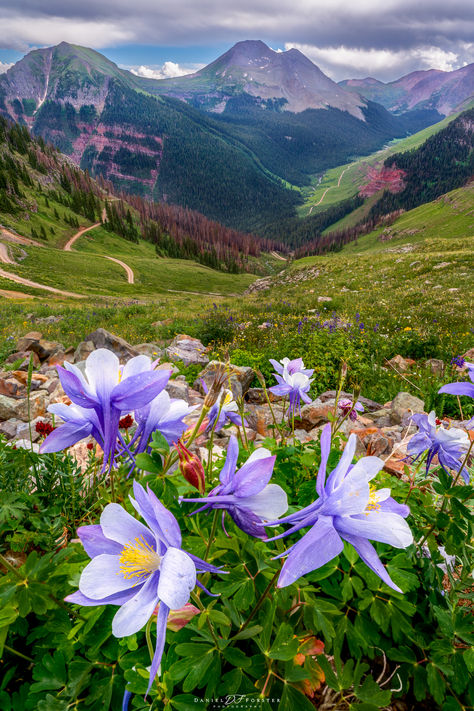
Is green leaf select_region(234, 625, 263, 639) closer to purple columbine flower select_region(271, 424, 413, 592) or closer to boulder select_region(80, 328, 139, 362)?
purple columbine flower select_region(271, 424, 413, 592)

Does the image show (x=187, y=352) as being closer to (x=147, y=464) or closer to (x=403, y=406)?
(x=403, y=406)

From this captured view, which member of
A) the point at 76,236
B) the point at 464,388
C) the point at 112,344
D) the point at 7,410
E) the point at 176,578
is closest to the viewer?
the point at 176,578

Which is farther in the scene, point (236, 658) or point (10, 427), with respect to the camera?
point (10, 427)

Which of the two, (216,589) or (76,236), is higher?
(216,589)

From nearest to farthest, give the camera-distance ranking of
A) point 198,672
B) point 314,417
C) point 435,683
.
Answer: point 198,672 → point 435,683 → point 314,417

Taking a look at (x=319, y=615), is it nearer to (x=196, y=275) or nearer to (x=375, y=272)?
(x=375, y=272)

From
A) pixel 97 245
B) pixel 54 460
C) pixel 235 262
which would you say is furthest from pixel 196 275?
pixel 54 460

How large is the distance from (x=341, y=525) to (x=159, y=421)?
0.77 metres

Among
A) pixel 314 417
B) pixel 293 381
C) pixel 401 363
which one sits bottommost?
pixel 401 363

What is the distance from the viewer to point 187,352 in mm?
9578

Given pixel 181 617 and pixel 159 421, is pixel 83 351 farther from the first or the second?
pixel 181 617

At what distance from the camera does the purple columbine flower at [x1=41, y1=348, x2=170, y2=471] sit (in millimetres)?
1117

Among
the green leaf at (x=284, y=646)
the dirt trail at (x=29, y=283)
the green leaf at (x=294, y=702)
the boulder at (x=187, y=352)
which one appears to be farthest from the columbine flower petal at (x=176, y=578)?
the dirt trail at (x=29, y=283)

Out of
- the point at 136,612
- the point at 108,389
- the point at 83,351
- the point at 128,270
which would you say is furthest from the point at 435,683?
the point at 128,270
